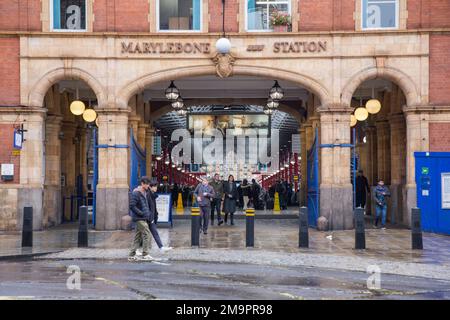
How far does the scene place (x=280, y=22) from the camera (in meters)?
25.5

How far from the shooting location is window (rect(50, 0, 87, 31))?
1013 inches

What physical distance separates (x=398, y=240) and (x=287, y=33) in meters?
7.45

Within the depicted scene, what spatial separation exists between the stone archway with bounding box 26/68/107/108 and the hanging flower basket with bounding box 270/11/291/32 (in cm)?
558

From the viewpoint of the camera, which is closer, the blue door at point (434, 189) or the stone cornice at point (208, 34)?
the blue door at point (434, 189)

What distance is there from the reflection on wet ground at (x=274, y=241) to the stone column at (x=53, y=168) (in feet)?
4.93

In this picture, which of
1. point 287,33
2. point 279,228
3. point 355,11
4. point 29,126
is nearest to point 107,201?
point 29,126

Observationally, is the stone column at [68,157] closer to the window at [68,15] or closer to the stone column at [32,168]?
the stone column at [32,168]

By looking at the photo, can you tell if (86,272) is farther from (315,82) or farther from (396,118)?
(396,118)

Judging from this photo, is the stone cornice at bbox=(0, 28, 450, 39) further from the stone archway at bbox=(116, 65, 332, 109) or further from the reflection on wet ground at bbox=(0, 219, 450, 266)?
the reflection on wet ground at bbox=(0, 219, 450, 266)

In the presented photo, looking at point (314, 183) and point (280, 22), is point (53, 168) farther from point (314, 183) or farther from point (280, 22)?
point (280, 22)

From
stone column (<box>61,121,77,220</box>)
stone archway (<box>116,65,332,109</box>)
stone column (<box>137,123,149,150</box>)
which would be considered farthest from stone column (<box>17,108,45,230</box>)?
stone column (<box>137,123,149,150</box>)

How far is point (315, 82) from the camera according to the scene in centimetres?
2553

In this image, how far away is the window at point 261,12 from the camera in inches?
1017

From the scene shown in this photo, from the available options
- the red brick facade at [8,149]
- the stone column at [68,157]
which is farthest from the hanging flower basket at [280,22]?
the stone column at [68,157]
